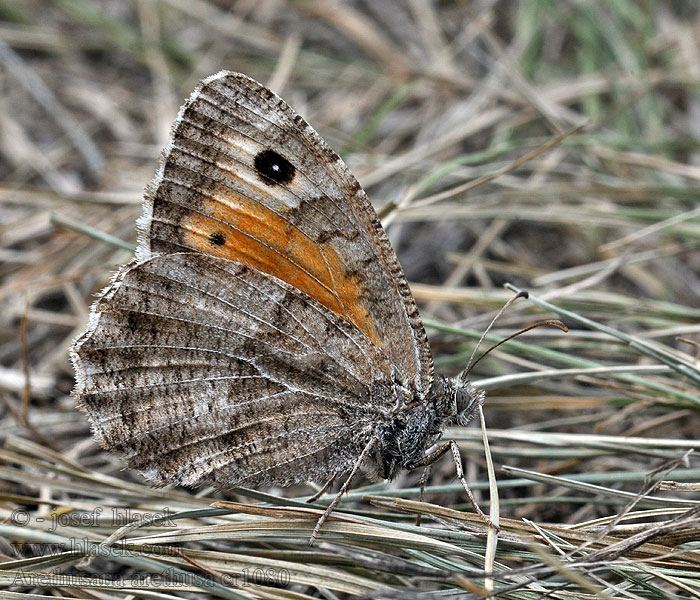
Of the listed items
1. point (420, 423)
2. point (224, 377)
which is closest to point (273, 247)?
point (224, 377)

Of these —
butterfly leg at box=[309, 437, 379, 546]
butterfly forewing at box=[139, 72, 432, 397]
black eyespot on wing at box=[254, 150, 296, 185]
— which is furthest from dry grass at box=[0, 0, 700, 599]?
black eyespot on wing at box=[254, 150, 296, 185]

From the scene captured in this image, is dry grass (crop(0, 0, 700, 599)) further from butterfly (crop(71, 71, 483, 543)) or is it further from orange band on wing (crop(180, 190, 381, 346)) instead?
orange band on wing (crop(180, 190, 381, 346))

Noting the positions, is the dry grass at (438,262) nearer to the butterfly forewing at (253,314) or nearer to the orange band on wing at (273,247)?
the butterfly forewing at (253,314)

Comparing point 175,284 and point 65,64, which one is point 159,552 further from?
point 65,64

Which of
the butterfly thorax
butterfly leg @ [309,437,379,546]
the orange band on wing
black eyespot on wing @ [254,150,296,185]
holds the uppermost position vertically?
black eyespot on wing @ [254,150,296,185]

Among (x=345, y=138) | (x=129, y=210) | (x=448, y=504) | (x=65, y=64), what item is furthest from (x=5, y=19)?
(x=448, y=504)
